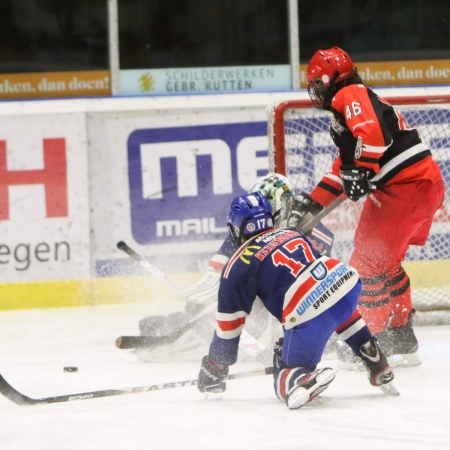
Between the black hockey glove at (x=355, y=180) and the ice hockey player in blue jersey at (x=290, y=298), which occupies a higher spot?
the black hockey glove at (x=355, y=180)

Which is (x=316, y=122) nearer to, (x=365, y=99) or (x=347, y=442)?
(x=365, y=99)

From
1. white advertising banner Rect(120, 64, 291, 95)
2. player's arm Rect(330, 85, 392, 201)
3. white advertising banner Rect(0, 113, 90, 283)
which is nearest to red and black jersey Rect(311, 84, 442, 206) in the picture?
player's arm Rect(330, 85, 392, 201)

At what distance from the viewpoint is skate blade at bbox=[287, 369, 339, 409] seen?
3.42 m

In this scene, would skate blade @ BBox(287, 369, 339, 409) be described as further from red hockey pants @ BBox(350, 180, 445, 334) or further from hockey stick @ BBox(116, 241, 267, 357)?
hockey stick @ BBox(116, 241, 267, 357)

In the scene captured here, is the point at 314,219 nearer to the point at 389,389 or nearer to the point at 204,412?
the point at 389,389

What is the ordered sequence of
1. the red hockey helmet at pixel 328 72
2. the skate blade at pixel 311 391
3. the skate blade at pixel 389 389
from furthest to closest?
1. the red hockey helmet at pixel 328 72
2. the skate blade at pixel 389 389
3. the skate blade at pixel 311 391

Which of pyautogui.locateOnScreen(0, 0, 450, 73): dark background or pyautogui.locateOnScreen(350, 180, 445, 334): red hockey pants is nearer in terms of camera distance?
pyautogui.locateOnScreen(350, 180, 445, 334): red hockey pants

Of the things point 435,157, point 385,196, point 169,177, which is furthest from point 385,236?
point 169,177

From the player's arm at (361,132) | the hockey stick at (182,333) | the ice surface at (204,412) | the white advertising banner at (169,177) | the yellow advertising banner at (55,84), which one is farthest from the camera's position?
the yellow advertising banner at (55,84)

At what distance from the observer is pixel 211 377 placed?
3691mm

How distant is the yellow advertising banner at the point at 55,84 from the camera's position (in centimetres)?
679

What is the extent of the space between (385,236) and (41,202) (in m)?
2.53

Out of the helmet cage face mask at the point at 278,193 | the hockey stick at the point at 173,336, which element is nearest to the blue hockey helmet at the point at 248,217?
the helmet cage face mask at the point at 278,193

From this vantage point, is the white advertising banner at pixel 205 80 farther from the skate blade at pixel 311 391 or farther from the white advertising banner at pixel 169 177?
the skate blade at pixel 311 391
